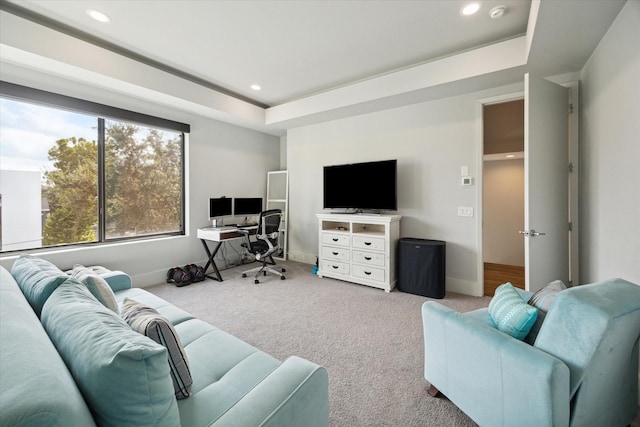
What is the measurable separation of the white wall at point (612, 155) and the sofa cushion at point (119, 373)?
2.50 m

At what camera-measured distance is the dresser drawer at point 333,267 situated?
4.06m

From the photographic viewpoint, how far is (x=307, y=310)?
3.05 metres

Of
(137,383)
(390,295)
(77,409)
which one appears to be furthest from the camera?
(390,295)

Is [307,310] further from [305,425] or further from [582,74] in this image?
[582,74]

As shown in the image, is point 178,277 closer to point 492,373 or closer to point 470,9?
point 492,373

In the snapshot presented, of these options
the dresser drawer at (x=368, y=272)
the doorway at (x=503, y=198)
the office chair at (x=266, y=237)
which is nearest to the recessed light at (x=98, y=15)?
the office chair at (x=266, y=237)

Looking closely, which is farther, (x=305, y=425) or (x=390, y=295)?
(x=390, y=295)

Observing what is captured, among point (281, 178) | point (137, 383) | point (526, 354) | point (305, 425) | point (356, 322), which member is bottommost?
point (356, 322)

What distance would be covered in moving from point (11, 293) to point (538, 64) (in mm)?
4124

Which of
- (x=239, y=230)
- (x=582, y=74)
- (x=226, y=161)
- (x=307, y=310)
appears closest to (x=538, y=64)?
(x=582, y=74)

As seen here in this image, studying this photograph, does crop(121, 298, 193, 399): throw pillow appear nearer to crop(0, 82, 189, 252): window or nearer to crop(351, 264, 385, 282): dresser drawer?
crop(351, 264, 385, 282): dresser drawer

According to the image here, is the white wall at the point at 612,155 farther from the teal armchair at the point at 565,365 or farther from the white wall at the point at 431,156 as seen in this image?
the white wall at the point at 431,156

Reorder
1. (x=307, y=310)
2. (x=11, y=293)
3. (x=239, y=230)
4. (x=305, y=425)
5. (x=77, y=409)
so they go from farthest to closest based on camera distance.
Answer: (x=239, y=230) < (x=307, y=310) < (x=11, y=293) < (x=305, y=425) < (x=77, y=409)

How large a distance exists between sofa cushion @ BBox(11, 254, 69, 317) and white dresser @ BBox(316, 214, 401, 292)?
309 centimetres
